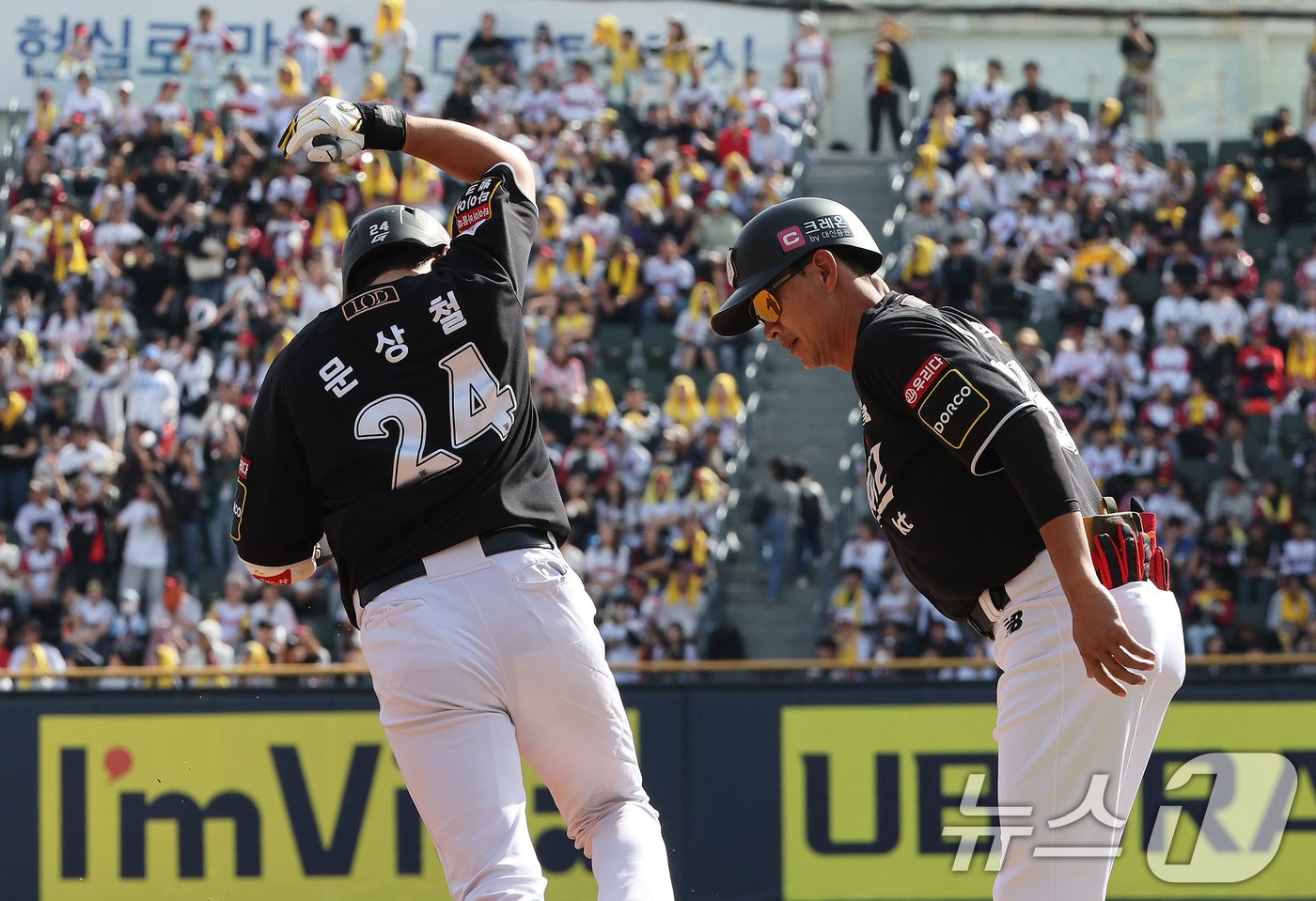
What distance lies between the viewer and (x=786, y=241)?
165 inches

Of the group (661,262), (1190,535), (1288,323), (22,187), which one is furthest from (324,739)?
(22,187)

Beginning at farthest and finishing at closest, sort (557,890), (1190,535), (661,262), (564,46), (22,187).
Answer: (564,46) → (22,187) → (661,262) → (1190,535) → (557,890)

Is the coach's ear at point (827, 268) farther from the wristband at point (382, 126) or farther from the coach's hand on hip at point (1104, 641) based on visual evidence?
the wristband at point (382, 126)

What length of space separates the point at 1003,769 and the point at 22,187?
18813mm

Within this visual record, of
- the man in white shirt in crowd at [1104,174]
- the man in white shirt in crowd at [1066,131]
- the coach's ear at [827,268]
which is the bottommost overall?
the man in white shirt in crowd at [1104,174]

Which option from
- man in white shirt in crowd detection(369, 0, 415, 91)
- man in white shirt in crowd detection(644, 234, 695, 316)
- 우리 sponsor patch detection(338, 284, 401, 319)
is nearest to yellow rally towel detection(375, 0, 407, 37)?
man in white shirt in crowd detection(369, 0, 415, 91)

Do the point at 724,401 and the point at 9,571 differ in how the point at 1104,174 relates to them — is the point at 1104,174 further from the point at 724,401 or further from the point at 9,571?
the point at 9,571

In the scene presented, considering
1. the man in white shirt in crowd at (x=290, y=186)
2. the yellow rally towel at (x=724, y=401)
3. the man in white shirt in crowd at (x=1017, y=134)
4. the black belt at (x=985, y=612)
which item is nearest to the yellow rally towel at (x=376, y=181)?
the man in white shirt in crowd at (x=290, y=186)

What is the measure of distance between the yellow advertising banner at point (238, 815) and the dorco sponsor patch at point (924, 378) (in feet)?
17.7

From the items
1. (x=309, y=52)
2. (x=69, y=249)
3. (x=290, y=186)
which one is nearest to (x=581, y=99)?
(x=309, y=52)

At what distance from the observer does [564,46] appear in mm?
23781

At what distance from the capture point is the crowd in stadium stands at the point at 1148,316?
578 inches

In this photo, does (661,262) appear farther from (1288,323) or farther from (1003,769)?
(1003,769)

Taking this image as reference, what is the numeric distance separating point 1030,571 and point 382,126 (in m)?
1.99
